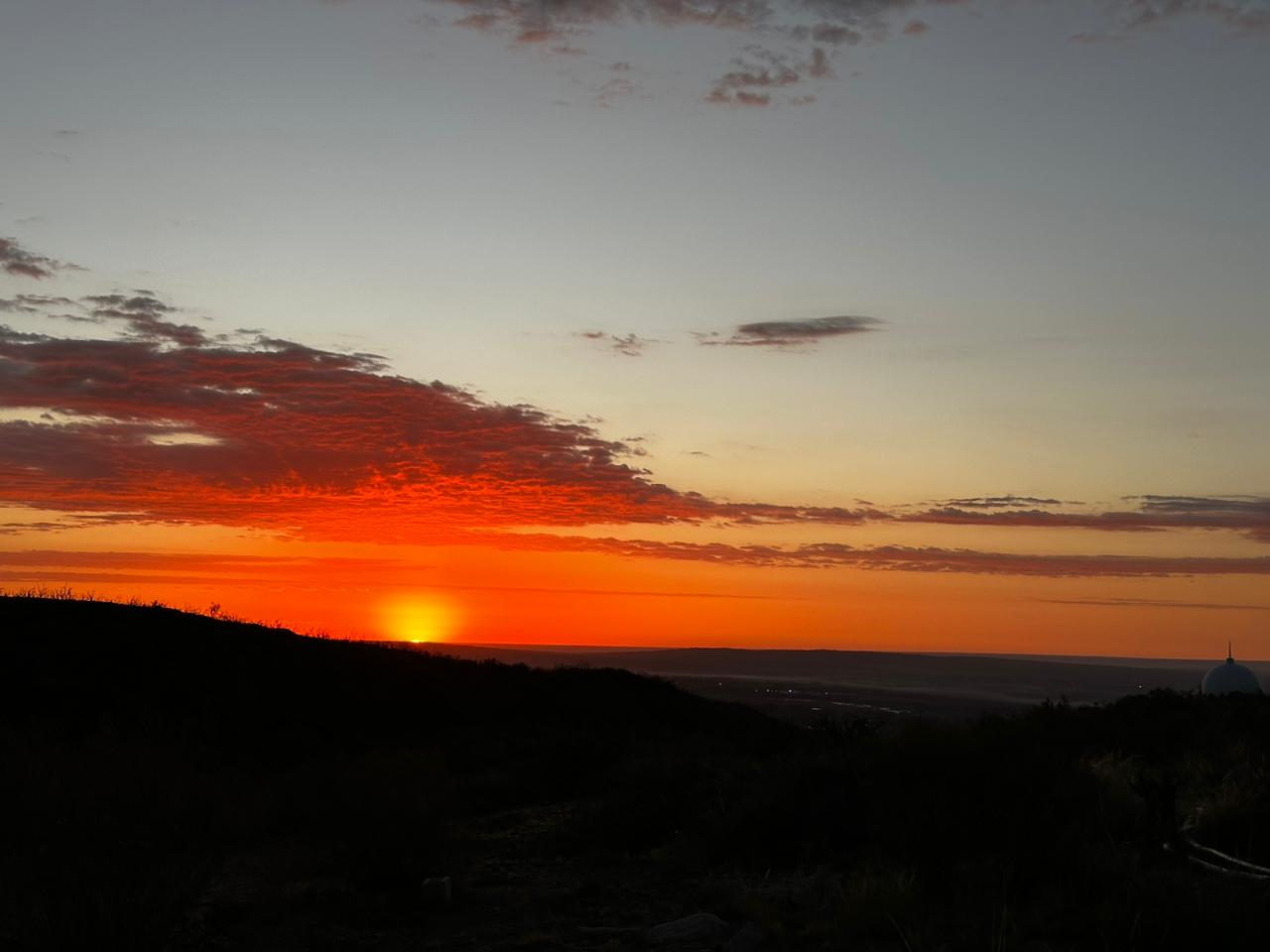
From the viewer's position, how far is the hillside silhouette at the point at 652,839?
8820 millimetres

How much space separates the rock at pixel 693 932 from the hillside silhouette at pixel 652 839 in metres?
0.05

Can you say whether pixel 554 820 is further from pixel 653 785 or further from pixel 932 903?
pixel 932 903

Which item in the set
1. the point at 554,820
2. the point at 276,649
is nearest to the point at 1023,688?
the point at 276,649

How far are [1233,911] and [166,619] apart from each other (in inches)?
1167

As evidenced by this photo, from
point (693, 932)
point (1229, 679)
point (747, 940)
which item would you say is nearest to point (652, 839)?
point (693, 932)

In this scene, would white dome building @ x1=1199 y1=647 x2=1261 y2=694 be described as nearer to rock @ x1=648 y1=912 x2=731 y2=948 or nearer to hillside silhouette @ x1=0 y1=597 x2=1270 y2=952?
hillside silhouette @ x1=0 y1=597 x2=1270 y2=952

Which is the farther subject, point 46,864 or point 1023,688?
point 1023,688

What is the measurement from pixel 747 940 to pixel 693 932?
0.53 meters

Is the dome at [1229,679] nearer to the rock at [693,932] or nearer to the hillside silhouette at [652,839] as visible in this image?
the hillside silhouette at [652,839]

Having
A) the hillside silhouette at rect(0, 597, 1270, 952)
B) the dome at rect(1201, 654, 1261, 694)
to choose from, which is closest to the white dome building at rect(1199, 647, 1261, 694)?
the dome at rect(1201, 654, 1261, 694)

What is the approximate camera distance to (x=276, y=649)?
1280 inches

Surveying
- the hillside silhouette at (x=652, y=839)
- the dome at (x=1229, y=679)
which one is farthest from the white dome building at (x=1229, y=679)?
the hillside silhouette at (x=652, y=839)

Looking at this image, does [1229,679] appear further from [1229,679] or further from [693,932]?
[693,932]

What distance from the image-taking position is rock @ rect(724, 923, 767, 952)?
874 centimetres
